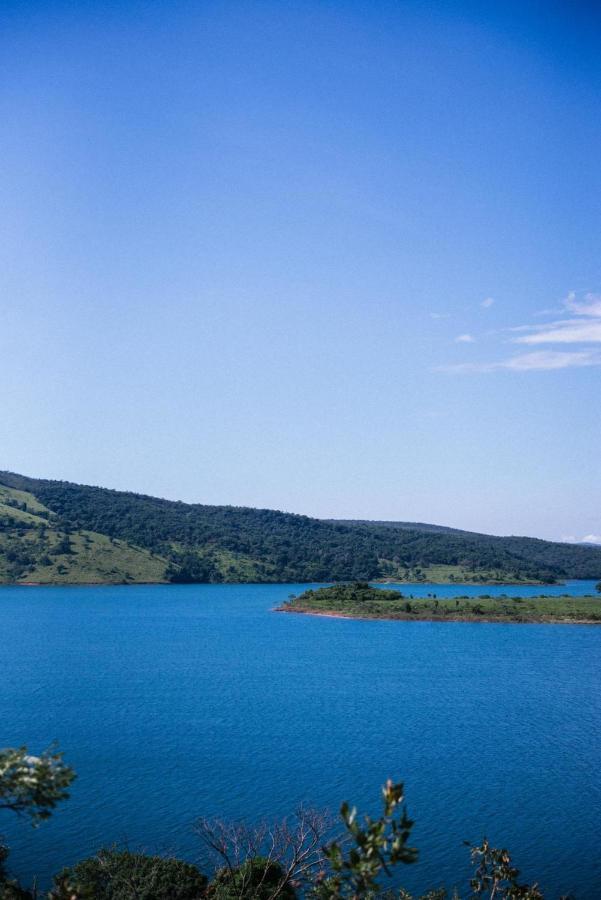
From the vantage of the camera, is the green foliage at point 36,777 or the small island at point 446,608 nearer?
the green foliage at point 36,777

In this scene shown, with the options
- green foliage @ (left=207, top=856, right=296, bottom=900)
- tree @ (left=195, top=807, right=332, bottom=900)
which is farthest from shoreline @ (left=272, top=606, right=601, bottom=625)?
green foliage @ (left=207, top=856, right=296, bottom=900)

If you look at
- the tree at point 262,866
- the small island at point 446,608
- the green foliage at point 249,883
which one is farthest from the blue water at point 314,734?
the small island at point 446,608

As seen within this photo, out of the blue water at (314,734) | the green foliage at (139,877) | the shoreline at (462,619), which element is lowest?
the blue water at (314,734)

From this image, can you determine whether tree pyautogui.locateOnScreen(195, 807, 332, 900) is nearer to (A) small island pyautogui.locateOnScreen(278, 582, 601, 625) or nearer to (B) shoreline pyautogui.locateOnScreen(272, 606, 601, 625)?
(B) shoreline pyautogui.locateOnScreen(272, 606, 601, 625)

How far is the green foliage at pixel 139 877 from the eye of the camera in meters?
22.6

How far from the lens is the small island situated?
11725 cm

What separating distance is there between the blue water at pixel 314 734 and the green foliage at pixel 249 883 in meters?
5.11

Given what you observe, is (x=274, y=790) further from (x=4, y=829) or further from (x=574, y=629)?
(x=574, y=629)

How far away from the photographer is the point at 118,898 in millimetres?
21812

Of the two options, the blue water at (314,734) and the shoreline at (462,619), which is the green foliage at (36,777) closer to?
the blue water at (314,734)

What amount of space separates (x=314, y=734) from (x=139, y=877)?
2559 cm

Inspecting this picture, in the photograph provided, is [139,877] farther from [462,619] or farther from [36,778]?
[462,619]

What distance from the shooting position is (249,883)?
2245 centimetres

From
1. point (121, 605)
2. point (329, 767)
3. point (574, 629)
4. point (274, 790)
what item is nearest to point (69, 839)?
point (274, 790)
